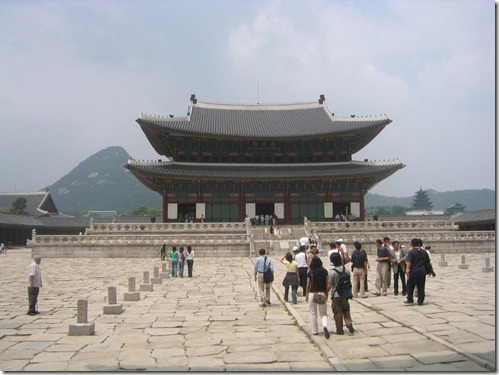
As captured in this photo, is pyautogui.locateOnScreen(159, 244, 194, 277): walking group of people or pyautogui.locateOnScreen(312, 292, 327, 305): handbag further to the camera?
pyautogui.locateOnScreen(159, 244, 194, 277): walking group of people

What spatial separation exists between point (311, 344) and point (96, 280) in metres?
14.1

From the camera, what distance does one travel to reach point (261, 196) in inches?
1816

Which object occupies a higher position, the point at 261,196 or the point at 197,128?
the point at 197,128

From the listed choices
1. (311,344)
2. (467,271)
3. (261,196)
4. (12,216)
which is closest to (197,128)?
(261,196)

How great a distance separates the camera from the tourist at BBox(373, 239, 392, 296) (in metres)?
14.1

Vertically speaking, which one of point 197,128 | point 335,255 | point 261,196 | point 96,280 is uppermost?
point 197,128

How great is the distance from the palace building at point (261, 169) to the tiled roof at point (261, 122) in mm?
113

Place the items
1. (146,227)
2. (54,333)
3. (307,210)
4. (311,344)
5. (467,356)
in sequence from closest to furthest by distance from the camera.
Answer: (467,356) → (311,344) → (54,333) → (146,227) → (307,210)

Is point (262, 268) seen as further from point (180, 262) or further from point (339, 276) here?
point (180, 262)

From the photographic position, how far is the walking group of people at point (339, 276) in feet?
31.1

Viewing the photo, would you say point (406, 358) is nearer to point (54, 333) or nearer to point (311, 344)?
point (311, 344)

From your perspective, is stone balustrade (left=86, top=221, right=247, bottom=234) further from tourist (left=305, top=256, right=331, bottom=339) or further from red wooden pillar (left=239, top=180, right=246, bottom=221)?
tourist (left=305, top=256, right=331, bottom=339)

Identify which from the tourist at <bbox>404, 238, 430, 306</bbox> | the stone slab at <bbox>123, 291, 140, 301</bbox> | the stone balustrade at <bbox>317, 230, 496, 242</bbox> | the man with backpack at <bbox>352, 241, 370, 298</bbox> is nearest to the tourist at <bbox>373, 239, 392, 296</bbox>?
the man with backpack at <bbox>352, 241, 370, 298</bbox>

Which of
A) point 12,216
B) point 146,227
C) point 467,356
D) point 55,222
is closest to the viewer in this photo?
point 467,356
